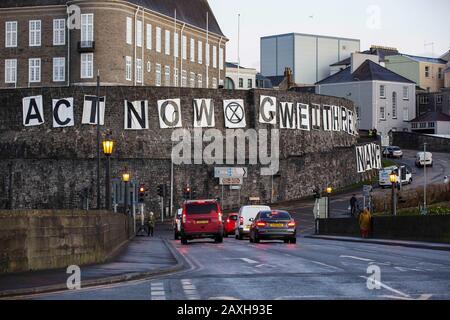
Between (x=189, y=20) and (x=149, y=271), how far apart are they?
10353 cm

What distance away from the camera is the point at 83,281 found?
817 inches

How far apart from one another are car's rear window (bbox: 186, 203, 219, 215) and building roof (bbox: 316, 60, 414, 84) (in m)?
104

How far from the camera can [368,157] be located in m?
125

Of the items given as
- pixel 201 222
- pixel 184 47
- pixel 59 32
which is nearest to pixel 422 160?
pixel 184 47

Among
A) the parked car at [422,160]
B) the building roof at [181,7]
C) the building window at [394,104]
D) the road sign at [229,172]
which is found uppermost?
the building roof at [181,7]

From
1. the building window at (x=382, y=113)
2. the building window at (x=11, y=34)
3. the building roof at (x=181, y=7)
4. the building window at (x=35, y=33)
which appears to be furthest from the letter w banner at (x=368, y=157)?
the building window at (x=11, y=34)

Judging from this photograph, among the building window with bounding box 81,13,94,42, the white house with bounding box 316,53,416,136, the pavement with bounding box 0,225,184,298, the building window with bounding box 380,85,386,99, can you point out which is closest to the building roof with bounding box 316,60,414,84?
the white house with bounding box 316,53,416,136

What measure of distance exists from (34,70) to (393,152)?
48017 mm

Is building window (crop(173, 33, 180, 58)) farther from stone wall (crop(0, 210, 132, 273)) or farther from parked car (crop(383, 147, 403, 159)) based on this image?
stone wall (crop(0, 210, 132, 273))

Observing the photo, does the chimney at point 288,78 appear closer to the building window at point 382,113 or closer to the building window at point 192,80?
the building window at point 382,113

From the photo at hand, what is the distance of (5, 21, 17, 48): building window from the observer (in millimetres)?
116312

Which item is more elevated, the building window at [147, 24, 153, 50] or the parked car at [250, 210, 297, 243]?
the building window at [147, 24, 153, 50]

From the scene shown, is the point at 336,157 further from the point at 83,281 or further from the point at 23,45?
the point at 83,281

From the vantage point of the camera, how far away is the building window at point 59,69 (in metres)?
113
